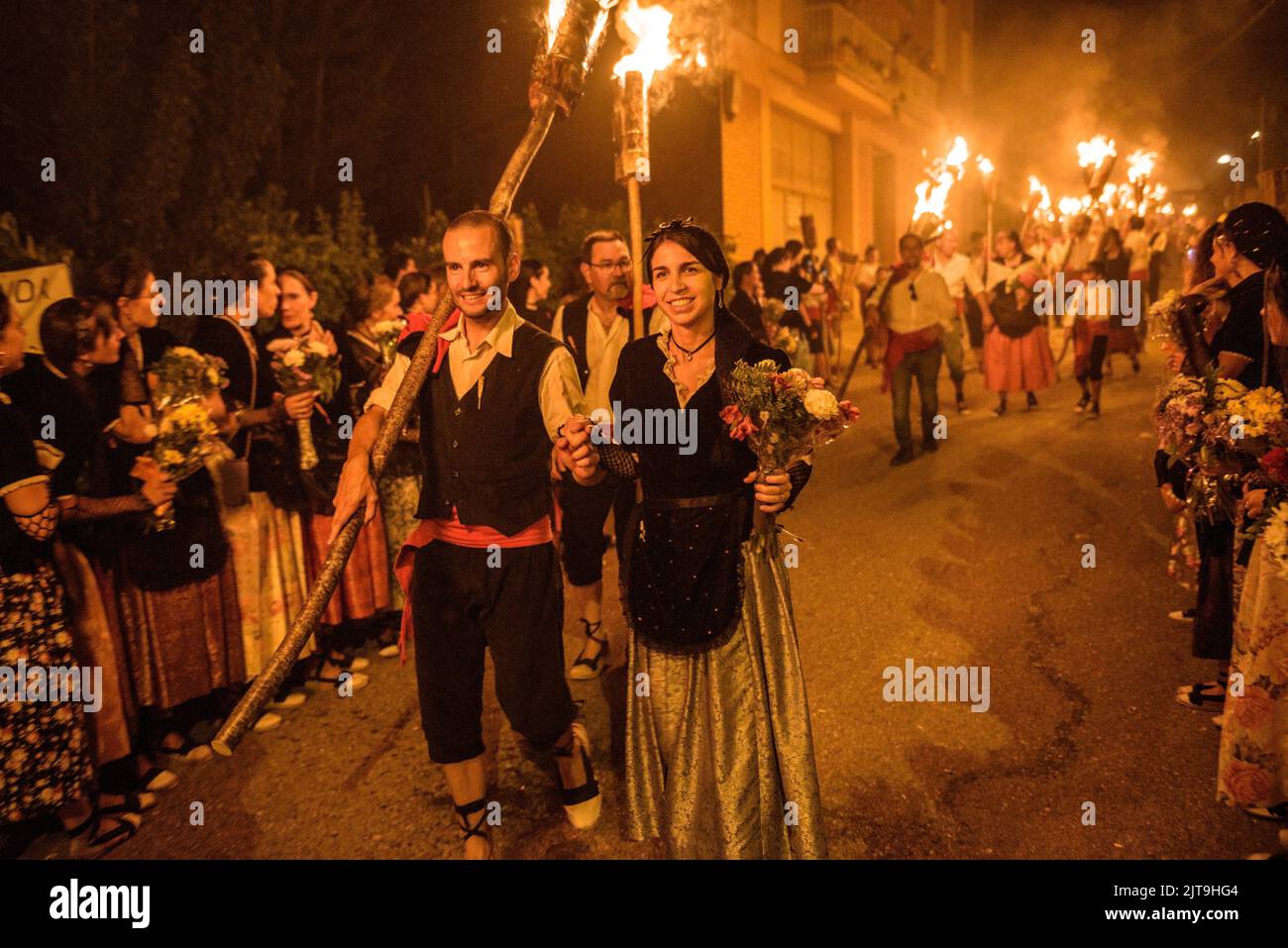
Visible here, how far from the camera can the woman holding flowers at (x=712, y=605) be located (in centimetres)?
310

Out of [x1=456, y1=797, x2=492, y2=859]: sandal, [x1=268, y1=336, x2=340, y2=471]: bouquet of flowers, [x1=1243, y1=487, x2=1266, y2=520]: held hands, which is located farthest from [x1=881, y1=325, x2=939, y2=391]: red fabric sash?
[x1=456, y1=797, x2=492, y2=859]: sandal

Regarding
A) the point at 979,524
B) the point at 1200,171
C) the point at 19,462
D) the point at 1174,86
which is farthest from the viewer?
the point at 1200,171

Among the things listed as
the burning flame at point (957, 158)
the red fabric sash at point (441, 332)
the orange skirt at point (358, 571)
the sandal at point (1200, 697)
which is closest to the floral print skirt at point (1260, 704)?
the sandal at point (1200, 697)

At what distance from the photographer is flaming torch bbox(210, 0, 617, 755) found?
3.03 m

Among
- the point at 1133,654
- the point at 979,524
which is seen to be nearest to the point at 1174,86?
the point at 979,524

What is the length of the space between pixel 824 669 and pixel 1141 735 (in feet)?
5.11

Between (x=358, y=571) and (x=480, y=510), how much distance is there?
2.42 metres

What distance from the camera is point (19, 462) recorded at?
11.1 feet

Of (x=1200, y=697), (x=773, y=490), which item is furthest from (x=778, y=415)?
(x=1200, y=697)

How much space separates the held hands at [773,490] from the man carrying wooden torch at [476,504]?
0.73 meters

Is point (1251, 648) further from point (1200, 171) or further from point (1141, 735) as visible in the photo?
point (1200, 171)

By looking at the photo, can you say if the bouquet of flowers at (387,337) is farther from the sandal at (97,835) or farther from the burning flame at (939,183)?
the burning flame at (939,183)

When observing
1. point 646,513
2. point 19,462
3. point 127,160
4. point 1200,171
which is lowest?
point 646,513

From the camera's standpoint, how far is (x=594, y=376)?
5332 mm
